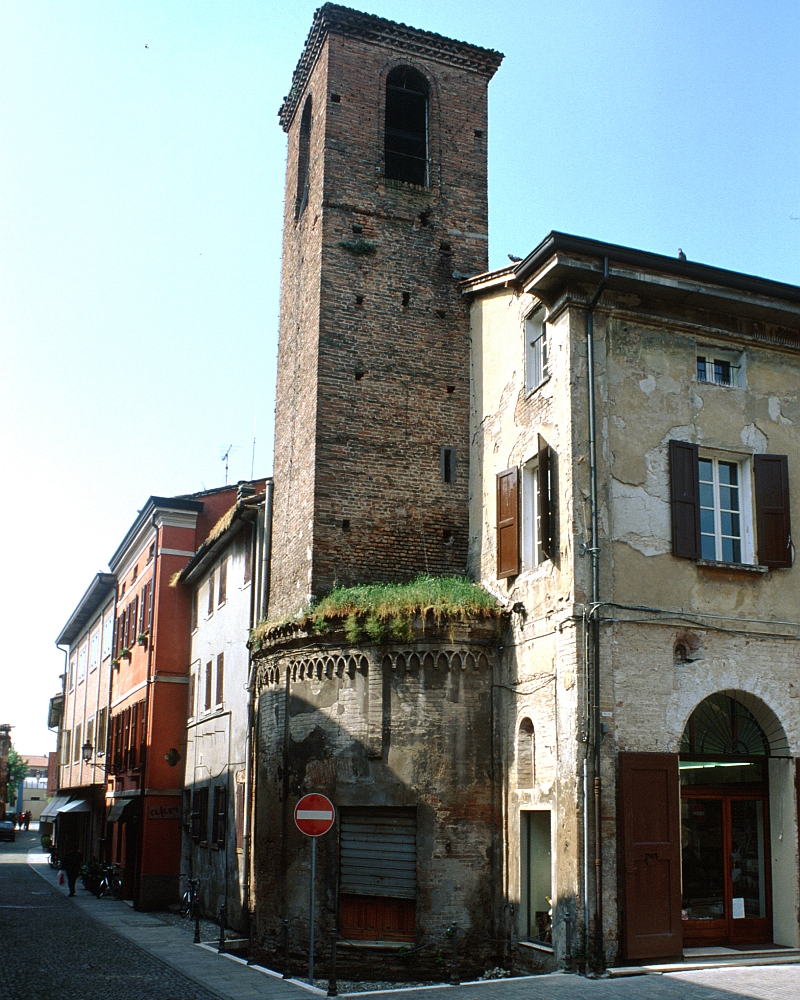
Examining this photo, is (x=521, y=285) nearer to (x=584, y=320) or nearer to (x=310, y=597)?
(x=584, y=320)

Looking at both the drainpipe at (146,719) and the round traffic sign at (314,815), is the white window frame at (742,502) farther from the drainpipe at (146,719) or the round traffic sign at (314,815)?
the drainpipe at (146,719)

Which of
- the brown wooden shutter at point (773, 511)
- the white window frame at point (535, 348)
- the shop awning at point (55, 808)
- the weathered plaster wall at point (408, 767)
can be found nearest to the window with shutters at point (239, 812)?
the weathered plaster wall at point (408, 767)

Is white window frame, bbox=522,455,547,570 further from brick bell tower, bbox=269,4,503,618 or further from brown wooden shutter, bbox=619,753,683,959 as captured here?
brown wooden shutter, bbox=619,753,683,959

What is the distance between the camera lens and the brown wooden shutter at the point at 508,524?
52.7 feet

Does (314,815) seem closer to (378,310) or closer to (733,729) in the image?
(733,729)

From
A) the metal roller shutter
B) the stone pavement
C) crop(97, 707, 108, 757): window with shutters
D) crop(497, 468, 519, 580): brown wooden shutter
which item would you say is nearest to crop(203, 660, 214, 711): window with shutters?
the stone pavement

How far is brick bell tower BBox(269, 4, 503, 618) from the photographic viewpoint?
1827 centimetres

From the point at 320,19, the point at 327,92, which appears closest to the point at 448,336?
the point at 327,92

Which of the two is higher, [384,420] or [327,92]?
[327,92]

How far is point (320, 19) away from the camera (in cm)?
2028

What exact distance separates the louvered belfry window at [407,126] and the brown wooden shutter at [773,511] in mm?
8803

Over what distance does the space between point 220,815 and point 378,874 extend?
7.90 m

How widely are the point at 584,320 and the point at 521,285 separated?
1857mm

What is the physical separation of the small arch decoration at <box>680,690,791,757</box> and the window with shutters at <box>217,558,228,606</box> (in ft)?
40.4
